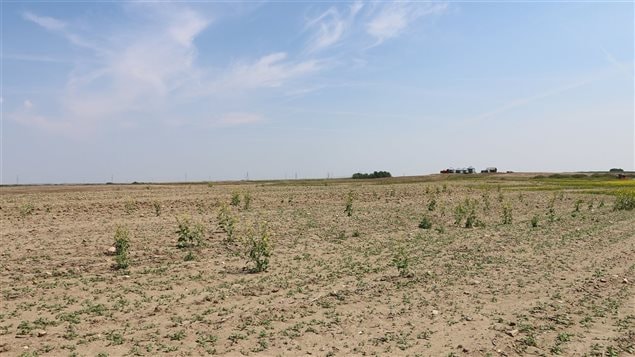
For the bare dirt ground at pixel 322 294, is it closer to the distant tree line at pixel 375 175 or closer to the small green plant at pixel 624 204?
the small green plant at pixel 624 204

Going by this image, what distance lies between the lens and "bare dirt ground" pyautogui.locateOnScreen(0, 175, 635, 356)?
283 inches

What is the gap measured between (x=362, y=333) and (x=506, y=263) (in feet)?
22.9

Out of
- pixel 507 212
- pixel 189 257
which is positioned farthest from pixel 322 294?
pixel 507 212

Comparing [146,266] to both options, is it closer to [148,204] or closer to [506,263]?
[506,263]

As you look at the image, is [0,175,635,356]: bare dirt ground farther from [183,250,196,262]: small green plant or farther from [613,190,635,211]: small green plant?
[613,190,635,211]: small green plant

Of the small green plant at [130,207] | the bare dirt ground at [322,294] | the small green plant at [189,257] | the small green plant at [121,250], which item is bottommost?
the bare dirt ground at [322,294]

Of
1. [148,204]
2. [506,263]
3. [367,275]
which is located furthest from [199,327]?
[148,204]

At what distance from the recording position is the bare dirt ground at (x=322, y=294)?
718 centimetres

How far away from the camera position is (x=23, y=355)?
6.52m

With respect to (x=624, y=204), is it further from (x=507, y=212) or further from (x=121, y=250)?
(x=121, y=250)

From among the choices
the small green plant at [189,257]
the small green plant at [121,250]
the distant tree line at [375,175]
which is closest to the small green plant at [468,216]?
the small green plant at [189,257]

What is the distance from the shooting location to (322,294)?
9.73 m

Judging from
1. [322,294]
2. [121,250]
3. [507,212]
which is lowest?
Result: [322,294]

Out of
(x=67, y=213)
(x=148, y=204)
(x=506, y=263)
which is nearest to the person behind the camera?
(x=506, y=263)
